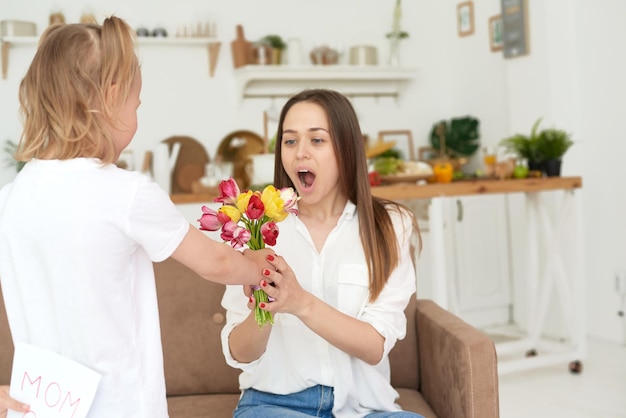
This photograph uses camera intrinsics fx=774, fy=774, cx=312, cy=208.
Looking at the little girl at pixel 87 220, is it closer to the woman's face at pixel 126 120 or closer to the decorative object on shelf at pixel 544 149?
the woman's face at pixel 126 120

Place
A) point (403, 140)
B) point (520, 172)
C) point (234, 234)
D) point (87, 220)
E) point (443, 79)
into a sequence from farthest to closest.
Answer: point (443, 79) < point (403, 140) < point (520, 172) < point (234, 234) < point (87, 220)

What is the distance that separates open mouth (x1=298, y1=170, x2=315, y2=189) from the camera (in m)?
1.88

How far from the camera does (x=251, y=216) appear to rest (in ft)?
4.71

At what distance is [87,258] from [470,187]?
2.62 meters

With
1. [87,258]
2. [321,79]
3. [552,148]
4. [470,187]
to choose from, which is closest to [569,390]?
[470,187]

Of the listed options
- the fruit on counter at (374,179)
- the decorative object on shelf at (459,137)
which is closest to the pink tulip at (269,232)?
the fruit on counter at (374,179)

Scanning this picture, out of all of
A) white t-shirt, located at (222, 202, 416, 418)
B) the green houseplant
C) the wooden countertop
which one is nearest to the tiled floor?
the wooden countertop

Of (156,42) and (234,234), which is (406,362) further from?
(156,42)

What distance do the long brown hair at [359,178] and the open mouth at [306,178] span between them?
0.07m

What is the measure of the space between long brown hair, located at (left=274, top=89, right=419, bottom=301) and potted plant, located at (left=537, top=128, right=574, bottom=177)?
7.18 ft

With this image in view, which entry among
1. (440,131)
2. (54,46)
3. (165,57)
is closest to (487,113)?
(440,131)

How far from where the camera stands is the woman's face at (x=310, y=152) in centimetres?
185

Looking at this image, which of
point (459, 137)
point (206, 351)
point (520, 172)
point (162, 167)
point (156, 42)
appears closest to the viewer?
point (206, 351)

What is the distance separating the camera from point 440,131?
213 inches
